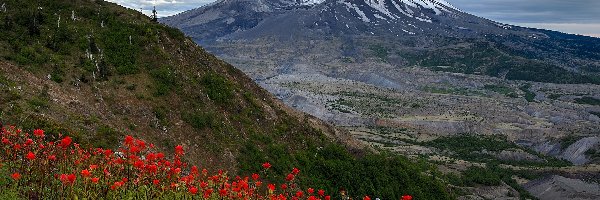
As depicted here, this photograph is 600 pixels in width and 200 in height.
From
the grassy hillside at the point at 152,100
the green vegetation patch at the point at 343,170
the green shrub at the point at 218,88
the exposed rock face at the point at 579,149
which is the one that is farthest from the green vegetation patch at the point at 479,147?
the green shrub at the point at 218,88

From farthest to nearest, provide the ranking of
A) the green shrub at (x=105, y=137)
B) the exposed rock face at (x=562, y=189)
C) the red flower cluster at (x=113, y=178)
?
the exposed rock face at (x=562, y=189)
the green shrub at (x=105, y=137)
the red flower cluster at (x=113, y=178)

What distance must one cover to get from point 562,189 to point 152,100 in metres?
68.1

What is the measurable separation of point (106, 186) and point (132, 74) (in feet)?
64.1

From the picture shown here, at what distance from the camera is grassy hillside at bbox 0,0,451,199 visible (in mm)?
23219

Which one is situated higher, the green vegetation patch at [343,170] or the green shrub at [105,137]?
the green shrub at [105,137]

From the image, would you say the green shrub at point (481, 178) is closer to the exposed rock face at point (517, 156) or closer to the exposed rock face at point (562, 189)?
the exposed rock face at point (562, 189)

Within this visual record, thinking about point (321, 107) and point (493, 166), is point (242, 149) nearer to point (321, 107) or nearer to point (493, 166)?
point (493, 166)

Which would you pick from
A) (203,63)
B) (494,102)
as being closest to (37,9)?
(203,63)

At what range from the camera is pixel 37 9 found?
30.0m

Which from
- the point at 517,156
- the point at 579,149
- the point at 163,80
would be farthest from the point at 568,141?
the point at 163,80

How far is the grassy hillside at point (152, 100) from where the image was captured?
2322cm

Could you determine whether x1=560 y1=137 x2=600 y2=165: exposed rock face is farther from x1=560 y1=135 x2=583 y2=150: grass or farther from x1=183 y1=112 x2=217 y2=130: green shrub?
x1=183 y1=112 x2=217 y2=130: green shrub

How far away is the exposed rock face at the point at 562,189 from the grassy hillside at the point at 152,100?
149 ft

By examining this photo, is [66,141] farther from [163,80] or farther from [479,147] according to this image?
[479,147]
